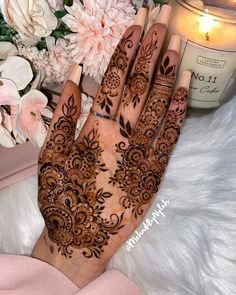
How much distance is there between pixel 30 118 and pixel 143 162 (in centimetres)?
13

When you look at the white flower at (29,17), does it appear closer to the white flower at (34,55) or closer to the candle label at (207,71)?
the white flower at (34,55)

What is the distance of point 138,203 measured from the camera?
0.51 m

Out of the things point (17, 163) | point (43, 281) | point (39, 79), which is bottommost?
point (43, 281)

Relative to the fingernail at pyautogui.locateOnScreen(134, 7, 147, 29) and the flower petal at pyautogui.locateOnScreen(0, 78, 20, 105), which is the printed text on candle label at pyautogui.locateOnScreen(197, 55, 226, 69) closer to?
the fingernail at pyautogui.locateOnScreen(134, 7, 147, 29)

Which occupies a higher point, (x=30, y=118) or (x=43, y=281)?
(x=30, y=118)

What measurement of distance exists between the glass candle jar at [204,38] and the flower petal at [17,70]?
16cm

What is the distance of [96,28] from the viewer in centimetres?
47

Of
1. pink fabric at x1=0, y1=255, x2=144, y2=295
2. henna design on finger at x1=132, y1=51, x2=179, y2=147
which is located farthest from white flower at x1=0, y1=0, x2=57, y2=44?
pink fabric at x1=0, y1=255, x2=144, y2=295

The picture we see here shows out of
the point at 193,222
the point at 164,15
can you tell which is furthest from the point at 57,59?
the point at 193,222

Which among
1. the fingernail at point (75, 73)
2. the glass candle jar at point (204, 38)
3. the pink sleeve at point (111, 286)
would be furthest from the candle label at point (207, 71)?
the pink sleeve at point (111, 286)

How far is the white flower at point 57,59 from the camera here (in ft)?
1.65

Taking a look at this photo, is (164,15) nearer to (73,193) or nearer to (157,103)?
(157,103)

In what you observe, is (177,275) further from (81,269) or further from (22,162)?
(22,162)

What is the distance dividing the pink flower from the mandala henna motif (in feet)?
0.29
